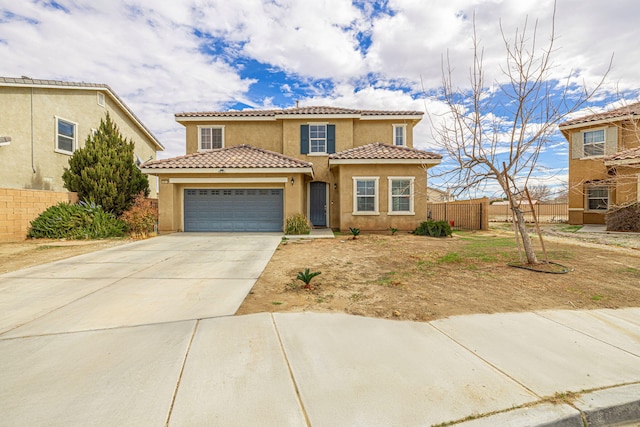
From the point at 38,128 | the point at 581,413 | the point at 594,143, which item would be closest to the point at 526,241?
the point at 581,413

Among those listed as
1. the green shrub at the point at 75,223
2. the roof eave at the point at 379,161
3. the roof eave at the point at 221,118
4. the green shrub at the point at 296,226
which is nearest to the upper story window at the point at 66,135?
the green shrub at the point at 75,223

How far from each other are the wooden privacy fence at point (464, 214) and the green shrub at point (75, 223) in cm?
1669

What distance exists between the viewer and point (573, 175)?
18.7 m

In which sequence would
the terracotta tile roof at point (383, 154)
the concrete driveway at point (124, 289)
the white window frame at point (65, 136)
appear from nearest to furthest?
the concrete driveway at point (124, 289), the terracotta tile roof at point (383, 154), the white window frame at point (65, 136)

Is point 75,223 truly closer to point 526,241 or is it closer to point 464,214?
point 526,241

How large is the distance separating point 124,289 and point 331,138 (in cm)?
1344

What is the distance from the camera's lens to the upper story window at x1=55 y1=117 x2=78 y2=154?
1527 cm

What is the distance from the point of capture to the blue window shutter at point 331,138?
16750 millimetres

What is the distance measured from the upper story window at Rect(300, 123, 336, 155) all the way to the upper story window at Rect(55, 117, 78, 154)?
1247cm

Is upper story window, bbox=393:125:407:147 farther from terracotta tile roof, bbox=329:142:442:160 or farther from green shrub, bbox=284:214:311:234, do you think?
green shrub, bbox=284:214:311:234

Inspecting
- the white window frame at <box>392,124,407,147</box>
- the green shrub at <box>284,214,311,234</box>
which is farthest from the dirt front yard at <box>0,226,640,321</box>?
the white window frame at <box>392,124,407,147</box>

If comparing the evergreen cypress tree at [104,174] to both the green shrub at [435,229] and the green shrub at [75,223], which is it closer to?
the green shrub at [75,223]

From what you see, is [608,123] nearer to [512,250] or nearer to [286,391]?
[512,250]

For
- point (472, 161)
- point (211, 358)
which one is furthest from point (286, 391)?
point (472, 161)
